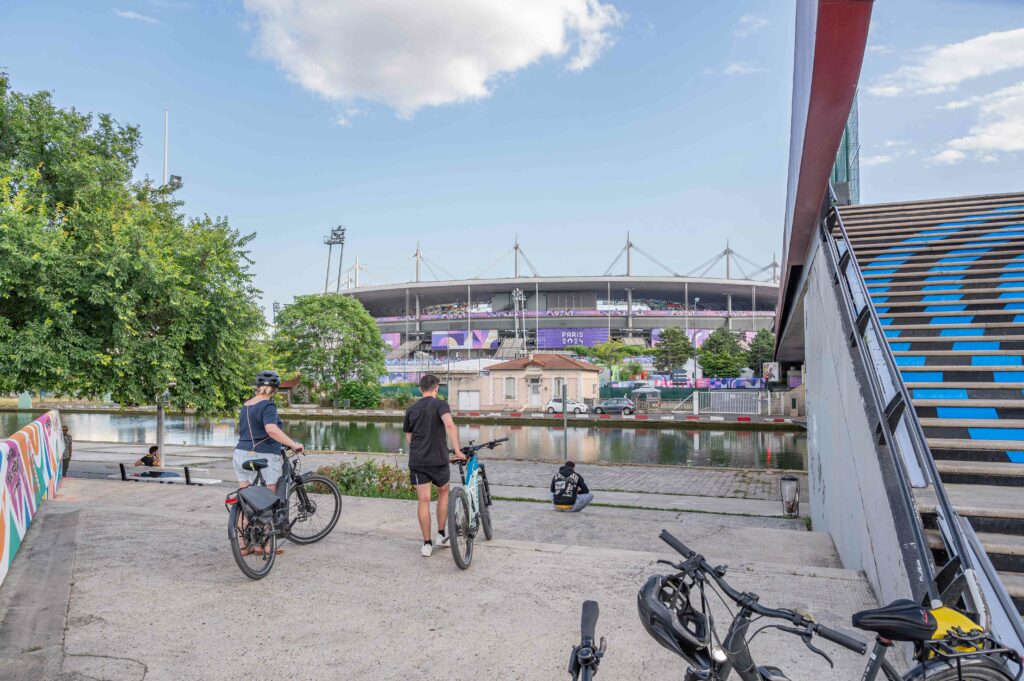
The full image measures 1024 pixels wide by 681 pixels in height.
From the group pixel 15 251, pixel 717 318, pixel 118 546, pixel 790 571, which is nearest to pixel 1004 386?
pixel 790 571

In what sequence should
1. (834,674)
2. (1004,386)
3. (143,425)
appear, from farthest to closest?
(143,425) < (1004,386) < (834,674)

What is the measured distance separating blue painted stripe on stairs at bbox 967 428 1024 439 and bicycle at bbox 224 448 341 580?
5723 mm

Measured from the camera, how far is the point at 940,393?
6.34 m

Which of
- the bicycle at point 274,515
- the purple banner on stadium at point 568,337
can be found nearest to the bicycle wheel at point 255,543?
the bicycle at point 274,515

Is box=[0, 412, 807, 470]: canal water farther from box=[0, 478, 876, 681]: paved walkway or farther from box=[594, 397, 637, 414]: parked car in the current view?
box=[0, 478, 876, 681]: paved walkway

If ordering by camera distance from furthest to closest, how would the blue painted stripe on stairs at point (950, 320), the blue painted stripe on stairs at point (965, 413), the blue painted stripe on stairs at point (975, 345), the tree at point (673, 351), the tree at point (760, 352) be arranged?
1. the tree at point (760, 352)
2. the tree at point (673, 351)
3. the blue painted stripe on stairs at point (950, 320)
4. the blue painted stripe on stairs at point (975, 345)
5. the blue painted stripe on stairs at point (965, 413)

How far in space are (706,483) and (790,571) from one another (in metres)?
12.7

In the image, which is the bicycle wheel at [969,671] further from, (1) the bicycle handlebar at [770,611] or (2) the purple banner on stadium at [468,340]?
(2) the purple banner on stadium at [468,340]

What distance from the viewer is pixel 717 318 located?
95.2m

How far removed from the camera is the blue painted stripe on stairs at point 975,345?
714cm

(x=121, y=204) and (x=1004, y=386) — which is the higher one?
(x=121, y=204)

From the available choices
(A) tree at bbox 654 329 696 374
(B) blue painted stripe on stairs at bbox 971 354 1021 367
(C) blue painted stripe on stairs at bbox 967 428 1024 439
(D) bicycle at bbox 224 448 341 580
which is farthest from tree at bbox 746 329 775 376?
(D) bicycle at bbox 224 448 341 580

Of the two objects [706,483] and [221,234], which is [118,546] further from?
[706,483]

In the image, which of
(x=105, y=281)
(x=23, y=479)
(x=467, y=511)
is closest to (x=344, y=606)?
(x=467, y=511)
